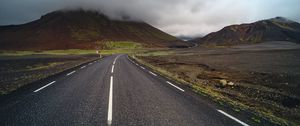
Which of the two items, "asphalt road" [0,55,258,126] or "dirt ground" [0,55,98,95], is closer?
"asphalt road" [0,55,258,126]

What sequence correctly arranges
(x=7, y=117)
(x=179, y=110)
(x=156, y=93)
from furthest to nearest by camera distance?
(x=156, y=93)
(x=179, y=110)
(x=7, y=117)

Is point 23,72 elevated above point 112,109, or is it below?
below

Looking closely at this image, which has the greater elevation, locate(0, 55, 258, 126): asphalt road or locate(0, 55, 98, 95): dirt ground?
locate(0, 55, 258, 126): asphalt road

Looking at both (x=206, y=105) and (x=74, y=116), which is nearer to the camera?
(x=74, y=116)

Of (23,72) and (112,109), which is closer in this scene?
(112,109)

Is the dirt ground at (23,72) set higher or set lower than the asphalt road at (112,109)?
lower

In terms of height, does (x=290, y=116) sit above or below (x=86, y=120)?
below

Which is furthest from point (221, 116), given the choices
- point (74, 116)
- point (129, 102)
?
point (74, 116)

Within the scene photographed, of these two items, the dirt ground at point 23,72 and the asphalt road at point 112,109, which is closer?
the asphalt road at point 112,109

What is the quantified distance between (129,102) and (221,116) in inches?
127

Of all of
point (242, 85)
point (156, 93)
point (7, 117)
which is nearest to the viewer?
point (7, 117)

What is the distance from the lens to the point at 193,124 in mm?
6023

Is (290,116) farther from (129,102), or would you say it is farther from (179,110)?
(129,102)

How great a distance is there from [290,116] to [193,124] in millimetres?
3894
